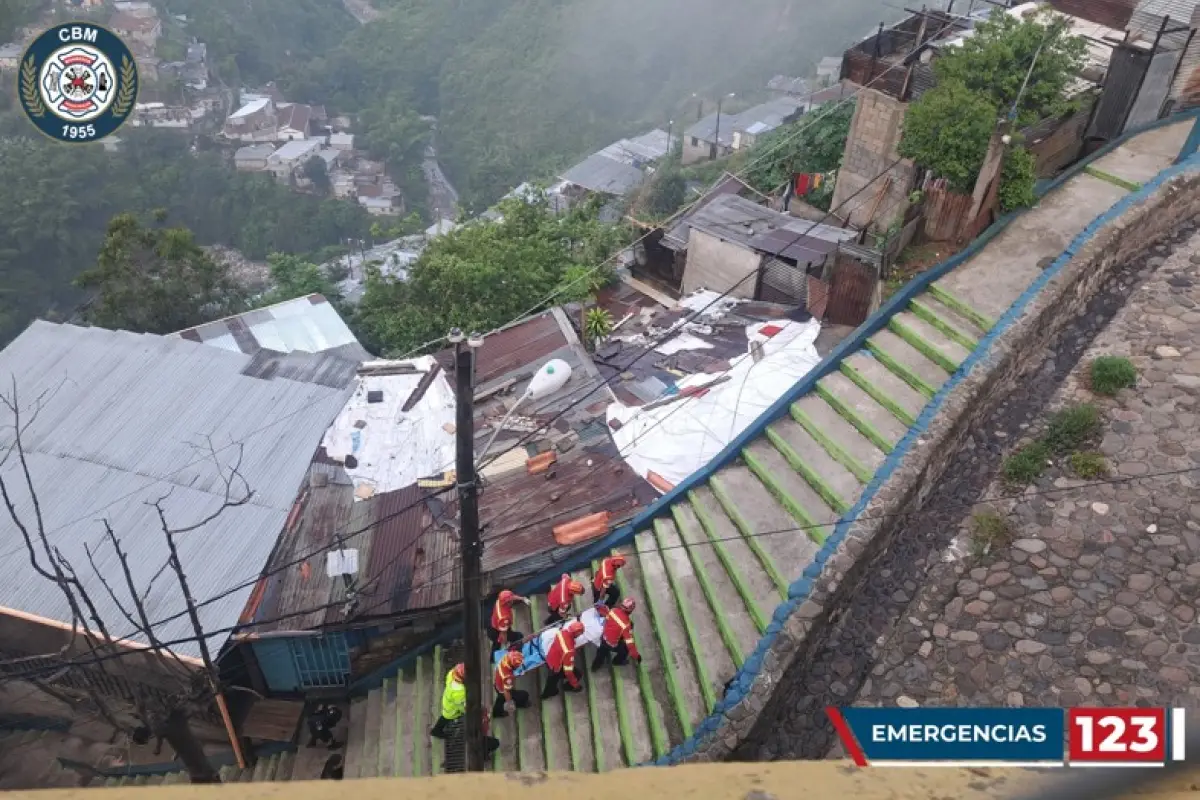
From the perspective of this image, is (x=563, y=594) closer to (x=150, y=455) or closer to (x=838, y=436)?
(x=838, y=436)

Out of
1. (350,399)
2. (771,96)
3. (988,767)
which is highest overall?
(988,767)

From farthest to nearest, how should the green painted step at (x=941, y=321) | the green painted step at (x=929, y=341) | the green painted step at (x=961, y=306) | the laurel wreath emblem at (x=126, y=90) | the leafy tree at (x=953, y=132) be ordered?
the laurel wreath emblem at (x=126, y=90) → the leafy tree at (x=953, y=132) → the green painted step at (x=961, y=306) → the green painted step at (x=941, y=321) → the green painted step at (x=929, y=341)

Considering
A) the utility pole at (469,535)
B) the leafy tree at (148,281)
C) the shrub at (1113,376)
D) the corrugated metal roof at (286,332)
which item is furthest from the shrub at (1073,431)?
the leafy tree at (148,281)

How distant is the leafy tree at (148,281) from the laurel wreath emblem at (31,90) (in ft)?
17.4

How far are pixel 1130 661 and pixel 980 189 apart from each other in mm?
6733

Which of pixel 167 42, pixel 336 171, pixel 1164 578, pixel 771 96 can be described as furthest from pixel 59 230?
pixel 771 96

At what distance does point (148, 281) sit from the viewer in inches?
728

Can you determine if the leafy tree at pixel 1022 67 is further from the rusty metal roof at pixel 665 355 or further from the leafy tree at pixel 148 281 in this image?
the leafy tree at pixel 148 281

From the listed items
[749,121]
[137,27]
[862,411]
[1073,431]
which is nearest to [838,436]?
[862,411]

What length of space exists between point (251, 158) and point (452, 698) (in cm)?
5451

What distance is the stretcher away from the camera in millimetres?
8477

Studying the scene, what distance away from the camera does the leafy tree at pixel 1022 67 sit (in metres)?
11.6

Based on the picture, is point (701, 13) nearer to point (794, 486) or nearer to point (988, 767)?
point (794, 486)

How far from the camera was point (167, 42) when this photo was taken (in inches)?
2336
